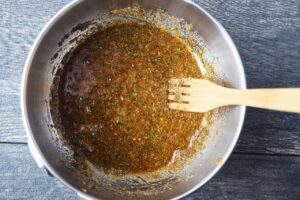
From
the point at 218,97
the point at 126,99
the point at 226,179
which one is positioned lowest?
the point at 226,179

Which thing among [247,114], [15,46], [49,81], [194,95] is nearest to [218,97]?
[194,95]

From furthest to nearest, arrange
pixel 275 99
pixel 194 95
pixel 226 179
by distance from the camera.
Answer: pixel 226 179 → pixel 194 95 → pixel 275 99

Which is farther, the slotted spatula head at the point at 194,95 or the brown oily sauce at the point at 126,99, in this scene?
the brown oily sauce at the point at 126,99

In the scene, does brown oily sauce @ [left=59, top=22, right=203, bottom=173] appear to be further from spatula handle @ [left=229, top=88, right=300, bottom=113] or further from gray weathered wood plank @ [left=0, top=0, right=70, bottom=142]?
spatula handle @ [left=229, top=88, right=300, bottom=113]

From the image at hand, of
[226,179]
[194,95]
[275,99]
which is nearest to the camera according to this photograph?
[275,99]

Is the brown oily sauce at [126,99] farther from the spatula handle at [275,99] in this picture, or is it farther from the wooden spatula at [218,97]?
the spatula handle at [275,99]

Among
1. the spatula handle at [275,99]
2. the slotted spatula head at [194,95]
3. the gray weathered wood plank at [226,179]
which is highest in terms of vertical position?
the spatula handle at [275,99]

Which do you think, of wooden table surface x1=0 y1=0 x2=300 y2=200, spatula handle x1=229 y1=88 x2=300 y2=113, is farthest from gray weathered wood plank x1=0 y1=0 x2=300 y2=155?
spatula handle x1=229 y1=88 x2=300 y2=113

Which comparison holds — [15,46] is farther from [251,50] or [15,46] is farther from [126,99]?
[251,50]

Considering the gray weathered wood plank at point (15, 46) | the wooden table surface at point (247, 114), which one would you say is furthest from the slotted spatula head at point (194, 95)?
the gray weathered wood plank at point (15, 46)
